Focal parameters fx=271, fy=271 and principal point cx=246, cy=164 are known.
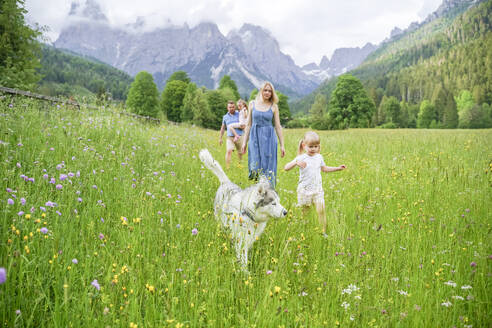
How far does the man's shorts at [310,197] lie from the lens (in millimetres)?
4117

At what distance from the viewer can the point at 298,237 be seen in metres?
3.43

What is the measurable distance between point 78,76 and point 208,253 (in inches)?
6577

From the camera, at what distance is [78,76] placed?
456ft

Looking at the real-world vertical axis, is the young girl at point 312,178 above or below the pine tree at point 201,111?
below

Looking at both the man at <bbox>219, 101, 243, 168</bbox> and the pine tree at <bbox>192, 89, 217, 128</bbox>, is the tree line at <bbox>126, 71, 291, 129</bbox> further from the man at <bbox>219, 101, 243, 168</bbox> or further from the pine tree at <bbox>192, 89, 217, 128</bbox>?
the man at <bbox>219, 101, 243, 168</bbox>

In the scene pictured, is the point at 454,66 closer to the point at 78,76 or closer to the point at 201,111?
the point at 201,111

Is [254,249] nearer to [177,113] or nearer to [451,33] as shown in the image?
[177,113]

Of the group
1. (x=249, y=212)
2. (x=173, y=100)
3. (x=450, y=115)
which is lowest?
(x=249, y=212)

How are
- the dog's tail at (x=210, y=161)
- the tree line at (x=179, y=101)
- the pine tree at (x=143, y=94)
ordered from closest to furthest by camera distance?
the dog's tail at (x=210, y=161) < the tree line at (x=179, y=101) < the pine tree at (x=143, y=94)

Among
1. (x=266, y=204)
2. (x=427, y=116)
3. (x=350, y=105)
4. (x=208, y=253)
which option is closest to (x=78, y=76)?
(x=350, y=105)

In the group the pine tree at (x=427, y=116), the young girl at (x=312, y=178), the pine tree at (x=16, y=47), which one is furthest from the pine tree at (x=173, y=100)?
the pine tree at (x=427, y=116)

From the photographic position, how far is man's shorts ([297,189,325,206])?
4.12m

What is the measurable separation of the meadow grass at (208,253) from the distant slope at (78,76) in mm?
126286

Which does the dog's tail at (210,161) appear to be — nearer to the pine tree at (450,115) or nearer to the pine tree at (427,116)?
the pine tree at (450,115)
